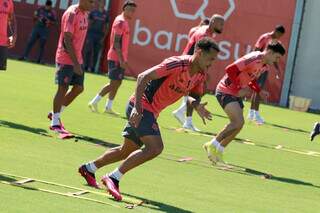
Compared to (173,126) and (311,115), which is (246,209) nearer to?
(173,126)

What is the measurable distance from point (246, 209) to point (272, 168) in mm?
3791

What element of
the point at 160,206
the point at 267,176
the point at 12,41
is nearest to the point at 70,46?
the point at 12,41

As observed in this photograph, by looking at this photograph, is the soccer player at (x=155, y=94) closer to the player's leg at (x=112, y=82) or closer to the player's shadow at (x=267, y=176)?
the player's shadow at (x=267, y=176)

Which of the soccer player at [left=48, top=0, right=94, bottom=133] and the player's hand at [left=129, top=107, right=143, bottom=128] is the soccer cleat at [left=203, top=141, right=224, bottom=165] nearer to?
the soccer player at [left=48, top=0, right=94, bottom=133]

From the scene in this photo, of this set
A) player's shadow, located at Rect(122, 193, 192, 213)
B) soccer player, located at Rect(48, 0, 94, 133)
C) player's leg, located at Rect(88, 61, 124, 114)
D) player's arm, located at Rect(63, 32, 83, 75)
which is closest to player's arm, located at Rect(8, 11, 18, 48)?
soccer player, located at Rect(48, 0, 94, 133)

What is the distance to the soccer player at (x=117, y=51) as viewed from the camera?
55.8 ft

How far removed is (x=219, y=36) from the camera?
26938mm

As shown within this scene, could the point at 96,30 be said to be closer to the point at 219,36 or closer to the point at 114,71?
the point at 219,36

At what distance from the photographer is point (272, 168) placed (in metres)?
13.1

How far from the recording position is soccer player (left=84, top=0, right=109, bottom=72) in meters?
28.3

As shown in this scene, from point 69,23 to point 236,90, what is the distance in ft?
8.58

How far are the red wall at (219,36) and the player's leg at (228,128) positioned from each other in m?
14.1

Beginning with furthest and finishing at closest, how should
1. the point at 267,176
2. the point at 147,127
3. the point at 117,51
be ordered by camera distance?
the point at 117,51 → the point at 267,176 → the point at 147,127

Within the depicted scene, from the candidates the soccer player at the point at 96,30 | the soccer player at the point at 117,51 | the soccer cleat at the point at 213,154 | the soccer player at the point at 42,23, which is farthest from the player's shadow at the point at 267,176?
the soccer player at the point at 42,23
